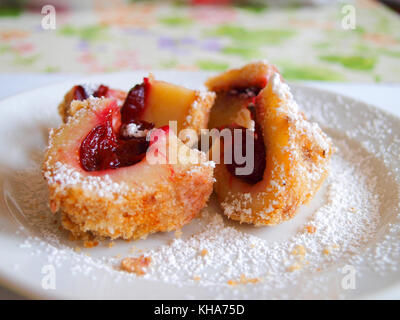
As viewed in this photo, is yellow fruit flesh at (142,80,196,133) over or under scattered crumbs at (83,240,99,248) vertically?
over

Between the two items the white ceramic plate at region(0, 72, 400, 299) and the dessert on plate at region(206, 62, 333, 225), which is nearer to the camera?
the white ceramic plate at region(0, 72, 400, 299)

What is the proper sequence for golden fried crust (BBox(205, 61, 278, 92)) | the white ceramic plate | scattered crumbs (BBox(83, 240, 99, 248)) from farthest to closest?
golden fried crust (BBox(205, 61, 278, 92)) < scattered crumbs (BBox(83, 240, 99, 248)) < the white ceramic plate

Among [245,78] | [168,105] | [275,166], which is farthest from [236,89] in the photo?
[275,166]

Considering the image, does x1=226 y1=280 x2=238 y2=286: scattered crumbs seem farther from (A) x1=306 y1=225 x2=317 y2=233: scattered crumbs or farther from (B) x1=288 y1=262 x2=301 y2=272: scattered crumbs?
(A) x1=306 y1=225 x2=317 y2=233: scattered crumbs

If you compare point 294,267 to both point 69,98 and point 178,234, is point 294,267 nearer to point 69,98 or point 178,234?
point 178,234

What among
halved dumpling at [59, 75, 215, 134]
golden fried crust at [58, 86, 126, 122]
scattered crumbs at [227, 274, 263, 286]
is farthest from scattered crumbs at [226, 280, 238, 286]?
golden fried crust at [58, 86, 126, 122]

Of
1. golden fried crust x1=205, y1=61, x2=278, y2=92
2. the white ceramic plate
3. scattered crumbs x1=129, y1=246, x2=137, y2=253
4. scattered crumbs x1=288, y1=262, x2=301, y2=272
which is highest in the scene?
golden fried crust x1=205, y1=61, x2=278, y2=92

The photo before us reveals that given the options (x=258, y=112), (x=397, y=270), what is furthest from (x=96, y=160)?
(x=397, y=270)
